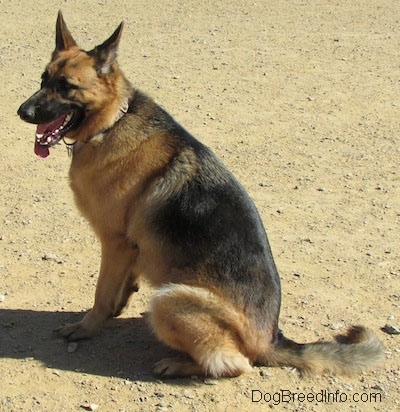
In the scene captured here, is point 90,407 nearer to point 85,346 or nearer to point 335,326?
point 85,346

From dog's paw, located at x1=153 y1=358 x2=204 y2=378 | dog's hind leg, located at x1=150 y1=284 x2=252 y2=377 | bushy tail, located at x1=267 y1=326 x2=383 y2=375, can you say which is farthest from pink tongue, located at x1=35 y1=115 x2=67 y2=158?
bushy tail, located at x1=267 y1=326 x2=383 y2=375

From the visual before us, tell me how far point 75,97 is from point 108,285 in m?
1.26

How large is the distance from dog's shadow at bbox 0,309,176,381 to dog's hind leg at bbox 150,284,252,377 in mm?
404

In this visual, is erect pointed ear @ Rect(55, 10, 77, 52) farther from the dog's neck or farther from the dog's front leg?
the dog's front leg

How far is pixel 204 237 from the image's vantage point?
14.8 feet

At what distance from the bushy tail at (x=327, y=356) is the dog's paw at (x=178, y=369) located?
473mm

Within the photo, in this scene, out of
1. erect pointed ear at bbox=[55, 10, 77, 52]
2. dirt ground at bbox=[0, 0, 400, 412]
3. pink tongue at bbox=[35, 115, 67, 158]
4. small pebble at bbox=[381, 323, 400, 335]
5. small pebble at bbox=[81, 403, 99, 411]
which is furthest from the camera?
small pebble at bbox=[381, 323, 400, 335]

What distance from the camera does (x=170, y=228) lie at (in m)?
4.59

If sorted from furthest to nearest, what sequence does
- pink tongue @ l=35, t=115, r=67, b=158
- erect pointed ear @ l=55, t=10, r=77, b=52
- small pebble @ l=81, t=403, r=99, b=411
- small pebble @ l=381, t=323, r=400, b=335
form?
small pebble @ l=381, t=323, r=400, b=335 < erect pointed ear @ l=55, t=10, r=77, b=52 < pink tongue @ l=35, t=115, r=67, b=158 < small pebble @ l=81, t=403, r=99, b=411

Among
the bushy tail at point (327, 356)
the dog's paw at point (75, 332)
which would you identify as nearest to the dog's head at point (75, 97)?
the dog's paw at point (75, 332)

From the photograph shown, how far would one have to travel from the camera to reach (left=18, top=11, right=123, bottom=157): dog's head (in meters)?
4.55

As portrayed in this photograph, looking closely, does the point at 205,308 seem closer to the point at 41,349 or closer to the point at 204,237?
the point at 204,237

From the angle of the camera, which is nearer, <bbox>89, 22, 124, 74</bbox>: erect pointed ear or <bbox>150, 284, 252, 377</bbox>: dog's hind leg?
<bbox>150, 284, 252, 377</bbox>: dog's hind leg

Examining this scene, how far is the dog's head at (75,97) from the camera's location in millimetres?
4547
